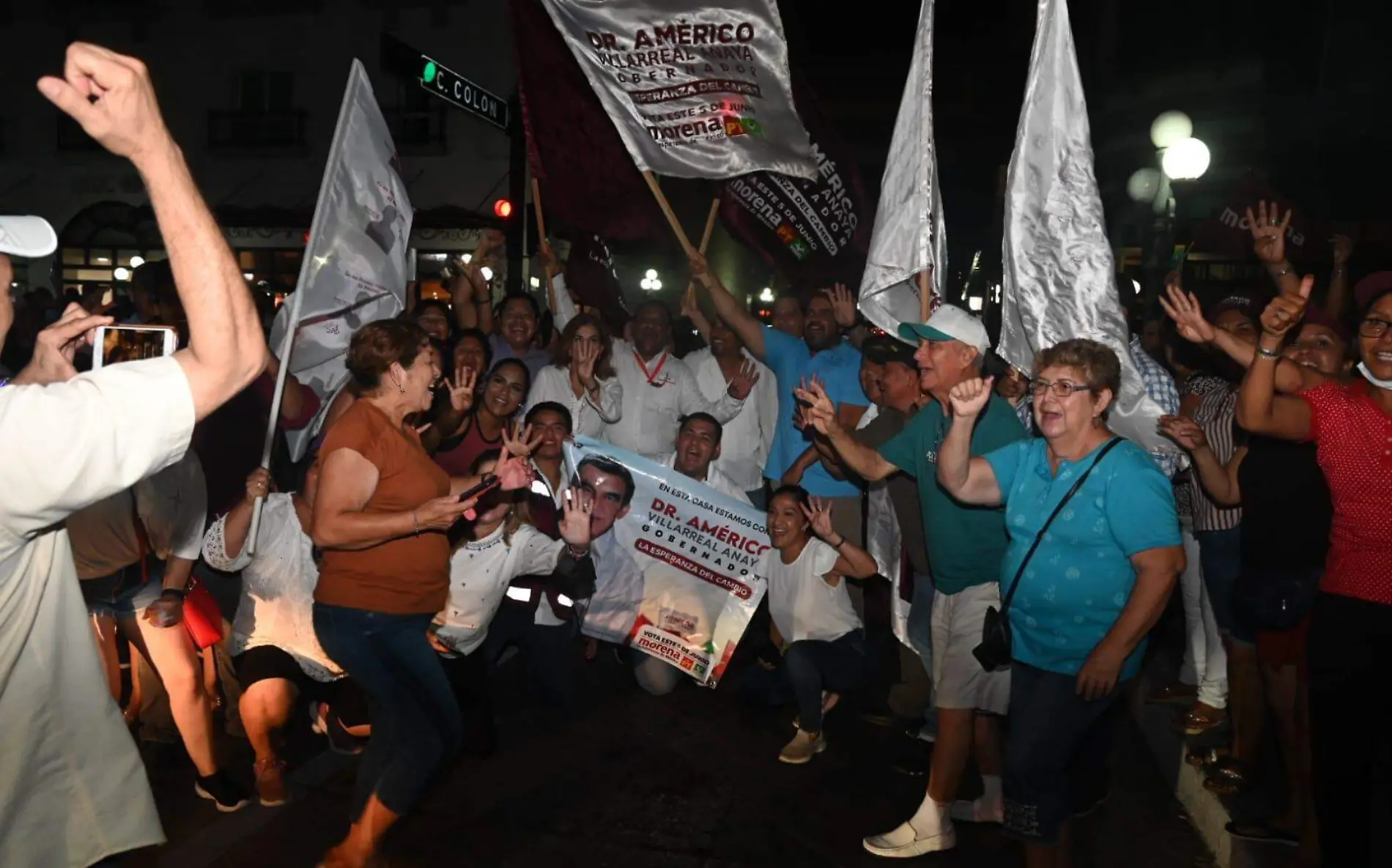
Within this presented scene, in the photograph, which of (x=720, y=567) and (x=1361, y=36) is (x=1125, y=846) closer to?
(x=720, y=567)

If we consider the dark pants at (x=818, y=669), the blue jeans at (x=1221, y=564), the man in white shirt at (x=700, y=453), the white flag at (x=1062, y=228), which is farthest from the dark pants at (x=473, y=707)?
the blue jeans at (x=1221, y=564)

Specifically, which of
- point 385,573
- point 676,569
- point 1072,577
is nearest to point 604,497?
point 676,569

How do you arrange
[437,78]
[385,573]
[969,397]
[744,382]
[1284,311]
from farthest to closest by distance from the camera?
[437,78] → [744,382] → [969,397] → [385,573] → [1284,311]

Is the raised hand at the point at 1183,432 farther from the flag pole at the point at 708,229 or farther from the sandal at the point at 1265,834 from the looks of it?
the flag pole at the point at 708,229

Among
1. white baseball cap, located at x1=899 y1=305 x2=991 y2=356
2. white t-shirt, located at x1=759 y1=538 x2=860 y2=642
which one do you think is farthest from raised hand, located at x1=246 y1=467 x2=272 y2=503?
white baseball cap, located at x1=899 y1=305 x2=991 y2=356

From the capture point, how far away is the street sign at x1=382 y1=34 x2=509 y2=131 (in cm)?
806

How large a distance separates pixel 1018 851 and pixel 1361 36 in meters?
16.4

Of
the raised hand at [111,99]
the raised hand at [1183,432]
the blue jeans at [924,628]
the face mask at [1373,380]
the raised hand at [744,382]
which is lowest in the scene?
→ the blue jeans at [924,628]

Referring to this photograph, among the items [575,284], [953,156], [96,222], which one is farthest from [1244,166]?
[96,222]

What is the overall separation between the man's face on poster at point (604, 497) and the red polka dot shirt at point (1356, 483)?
138 inches

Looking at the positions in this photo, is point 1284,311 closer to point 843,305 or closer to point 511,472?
A: point 511,472

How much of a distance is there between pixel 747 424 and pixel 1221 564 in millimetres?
3369

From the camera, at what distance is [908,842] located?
4531mm

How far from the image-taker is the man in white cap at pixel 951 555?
450 cm
